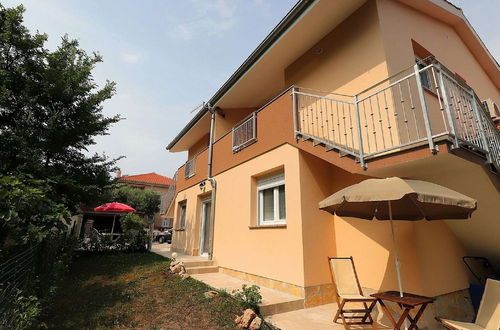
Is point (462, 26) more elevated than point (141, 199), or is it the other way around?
point (462, 26)

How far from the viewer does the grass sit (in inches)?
172

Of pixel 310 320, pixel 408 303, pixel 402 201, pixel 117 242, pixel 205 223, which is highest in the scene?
pixel 402 201

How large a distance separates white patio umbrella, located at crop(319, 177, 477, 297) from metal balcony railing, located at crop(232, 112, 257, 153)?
4.09 metres

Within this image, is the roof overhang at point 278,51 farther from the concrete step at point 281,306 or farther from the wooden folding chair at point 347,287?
the concrete step at point 281,306

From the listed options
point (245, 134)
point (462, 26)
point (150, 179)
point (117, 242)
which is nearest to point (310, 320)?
point (245, 134)

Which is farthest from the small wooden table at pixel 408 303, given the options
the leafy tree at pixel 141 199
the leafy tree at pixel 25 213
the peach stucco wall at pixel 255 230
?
the leafy tree at pixel 141 199

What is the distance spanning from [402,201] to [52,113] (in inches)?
398

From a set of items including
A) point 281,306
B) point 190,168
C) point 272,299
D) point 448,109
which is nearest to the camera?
point 448,109

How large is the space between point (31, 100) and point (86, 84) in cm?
196

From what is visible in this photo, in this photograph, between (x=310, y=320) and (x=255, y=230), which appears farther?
(x=255, y=230)

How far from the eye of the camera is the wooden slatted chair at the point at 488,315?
3.43 meters

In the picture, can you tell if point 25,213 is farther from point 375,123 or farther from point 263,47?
point 375,123

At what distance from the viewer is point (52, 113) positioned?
26.6ft

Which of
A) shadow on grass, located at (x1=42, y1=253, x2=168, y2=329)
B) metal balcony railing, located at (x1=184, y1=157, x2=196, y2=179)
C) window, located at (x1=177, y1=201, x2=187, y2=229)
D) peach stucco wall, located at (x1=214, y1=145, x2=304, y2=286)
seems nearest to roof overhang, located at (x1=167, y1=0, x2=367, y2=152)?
metal balcony railing, located at (x1=184, y1=157, x2=196, y2=179)
